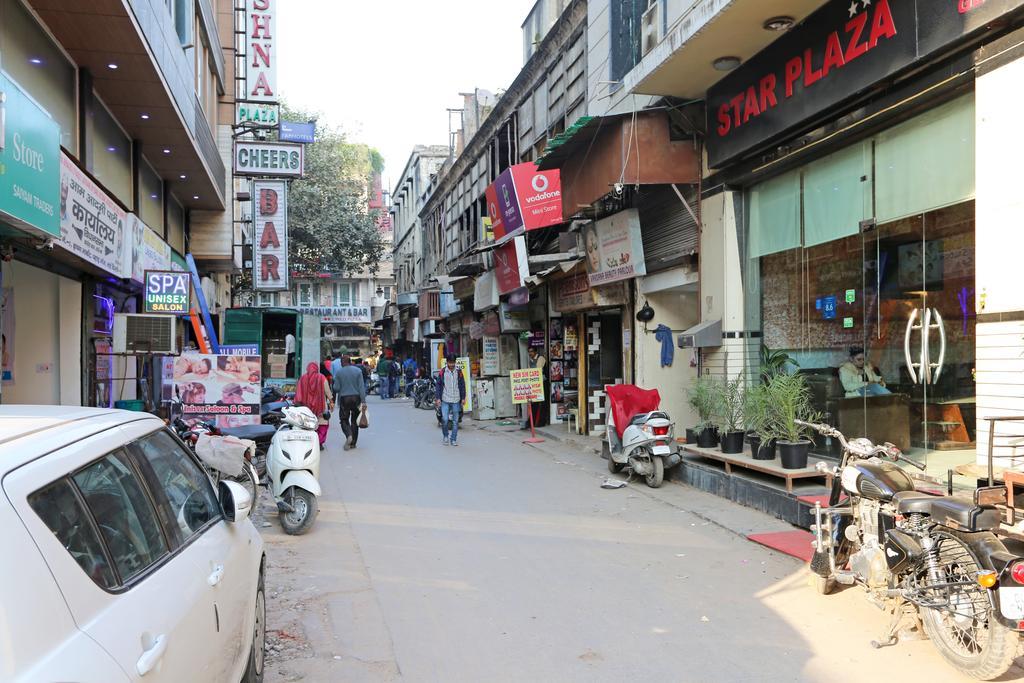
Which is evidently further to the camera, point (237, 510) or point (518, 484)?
point (518, 484)

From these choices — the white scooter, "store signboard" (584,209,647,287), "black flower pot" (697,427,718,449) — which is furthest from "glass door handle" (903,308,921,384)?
the white scooter

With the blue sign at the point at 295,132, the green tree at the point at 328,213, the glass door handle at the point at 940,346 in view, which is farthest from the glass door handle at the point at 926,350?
the green tree at the point at 328,213

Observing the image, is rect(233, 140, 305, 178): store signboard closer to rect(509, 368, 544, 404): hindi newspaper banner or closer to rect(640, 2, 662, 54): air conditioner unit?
rect(509, 368, 544, 404): hindi newspaper banner

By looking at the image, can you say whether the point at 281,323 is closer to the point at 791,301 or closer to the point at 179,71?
the point at 179,71

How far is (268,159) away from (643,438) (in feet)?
59.5

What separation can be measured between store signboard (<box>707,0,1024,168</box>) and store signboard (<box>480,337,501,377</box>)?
41.3ft

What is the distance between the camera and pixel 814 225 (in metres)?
9.27

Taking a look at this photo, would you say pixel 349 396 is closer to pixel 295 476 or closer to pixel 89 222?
pixel 89 222

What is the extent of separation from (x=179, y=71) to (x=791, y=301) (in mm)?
11145

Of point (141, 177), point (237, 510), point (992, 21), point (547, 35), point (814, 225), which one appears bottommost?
point (237, 510)

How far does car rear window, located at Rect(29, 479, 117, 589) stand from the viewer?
6.88ft

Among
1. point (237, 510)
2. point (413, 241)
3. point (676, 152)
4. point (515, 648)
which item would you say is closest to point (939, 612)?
point (515, 648)

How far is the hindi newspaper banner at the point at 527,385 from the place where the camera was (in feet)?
54.7

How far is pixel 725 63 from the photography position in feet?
32.1
